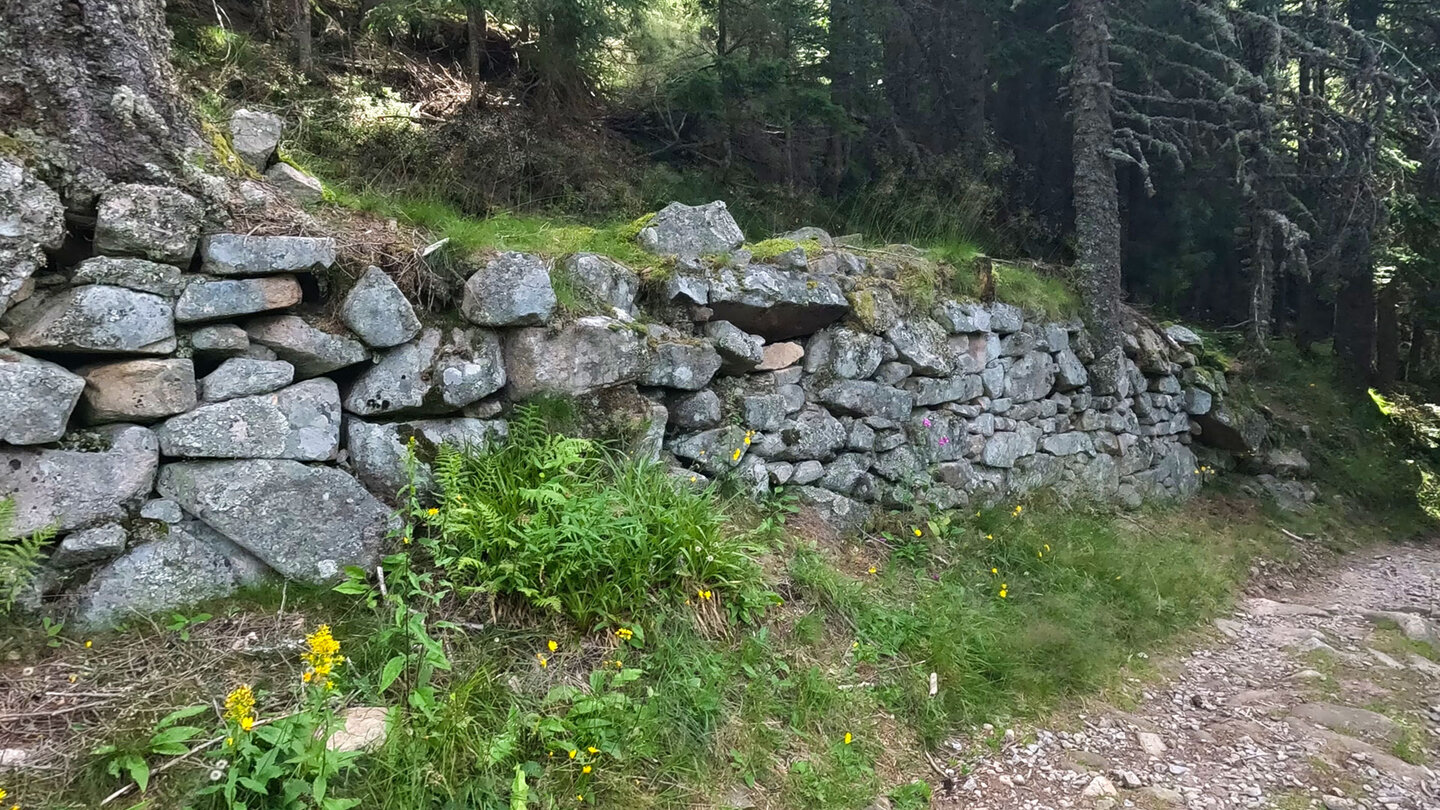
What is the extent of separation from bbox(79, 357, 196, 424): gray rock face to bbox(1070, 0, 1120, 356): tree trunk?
287 inches

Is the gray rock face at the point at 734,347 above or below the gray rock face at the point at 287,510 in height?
above

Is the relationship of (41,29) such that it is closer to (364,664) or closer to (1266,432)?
(364,664)

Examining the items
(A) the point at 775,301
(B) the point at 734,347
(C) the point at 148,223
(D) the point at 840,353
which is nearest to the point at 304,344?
(C) the point at 148,223

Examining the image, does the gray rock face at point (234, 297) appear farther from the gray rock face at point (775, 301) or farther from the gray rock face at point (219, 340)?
the gray rock face at point (775, 301)

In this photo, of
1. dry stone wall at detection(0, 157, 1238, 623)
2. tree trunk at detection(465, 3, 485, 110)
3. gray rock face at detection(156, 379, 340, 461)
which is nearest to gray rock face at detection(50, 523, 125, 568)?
dry stone wall at detection(0, 157, 1238, 623)

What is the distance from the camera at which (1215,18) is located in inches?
289

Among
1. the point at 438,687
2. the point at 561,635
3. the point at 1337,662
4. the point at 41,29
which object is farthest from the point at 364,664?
the point at 1337,662

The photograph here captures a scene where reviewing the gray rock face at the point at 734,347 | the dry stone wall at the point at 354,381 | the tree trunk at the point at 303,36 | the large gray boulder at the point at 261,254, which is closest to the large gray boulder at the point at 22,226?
the dry stone wall at the point at 354,381

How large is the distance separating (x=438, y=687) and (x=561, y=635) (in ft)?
1.74

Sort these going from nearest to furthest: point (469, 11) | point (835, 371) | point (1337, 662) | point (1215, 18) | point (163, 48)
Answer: point (163, 48), point (1337, 662), point (835, 371), point (469, 11), point (1215, 18)

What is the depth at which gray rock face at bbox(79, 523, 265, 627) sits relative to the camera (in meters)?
2.86

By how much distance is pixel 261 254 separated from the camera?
3305 millimetres

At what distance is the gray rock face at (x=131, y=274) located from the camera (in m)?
2.98

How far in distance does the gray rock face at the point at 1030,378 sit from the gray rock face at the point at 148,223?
5.63m
